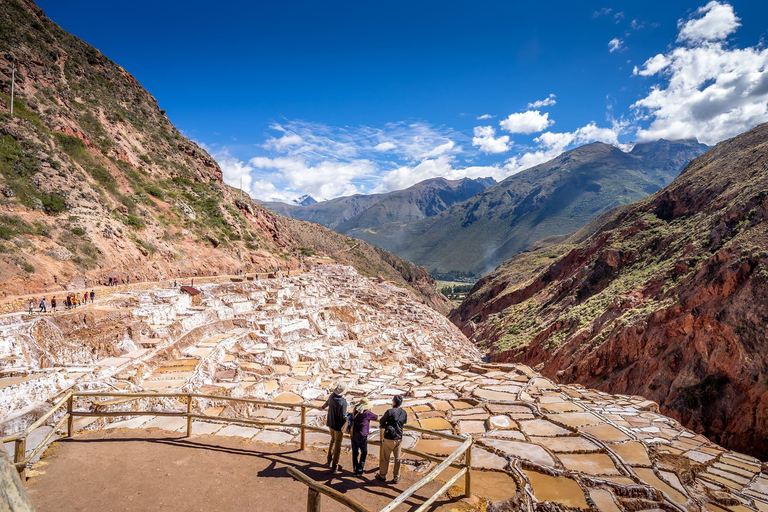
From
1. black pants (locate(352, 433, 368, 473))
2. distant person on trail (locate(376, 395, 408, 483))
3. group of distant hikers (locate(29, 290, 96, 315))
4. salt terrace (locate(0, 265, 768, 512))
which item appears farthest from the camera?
group of distant hikers (locate(29, 290, 96, 315))

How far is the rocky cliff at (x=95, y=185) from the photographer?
697 inches

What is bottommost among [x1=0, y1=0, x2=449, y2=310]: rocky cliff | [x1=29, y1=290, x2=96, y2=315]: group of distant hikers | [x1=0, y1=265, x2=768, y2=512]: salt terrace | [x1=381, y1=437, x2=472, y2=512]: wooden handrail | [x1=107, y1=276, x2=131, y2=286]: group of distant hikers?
[x1=0, y1=265, x2=768, y2=512]: salt terrace

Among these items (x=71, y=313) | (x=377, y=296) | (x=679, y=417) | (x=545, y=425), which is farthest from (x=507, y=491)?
(x=377, y=296)

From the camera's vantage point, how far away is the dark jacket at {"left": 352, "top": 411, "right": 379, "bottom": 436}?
15.7 ft

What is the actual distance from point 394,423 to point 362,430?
0.42 m

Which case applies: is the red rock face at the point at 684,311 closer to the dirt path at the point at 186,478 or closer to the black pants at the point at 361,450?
the black pants at the point at 361,450

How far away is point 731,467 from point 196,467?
869 centimetres

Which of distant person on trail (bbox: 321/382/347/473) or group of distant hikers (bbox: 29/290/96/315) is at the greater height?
→ group of distant hikers (bbox: 29/290/96/315)

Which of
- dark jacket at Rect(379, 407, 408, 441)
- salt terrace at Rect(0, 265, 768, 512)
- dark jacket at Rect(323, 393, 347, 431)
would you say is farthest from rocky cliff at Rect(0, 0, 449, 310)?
dark jacket at Rect(379, 407, 408, 441)

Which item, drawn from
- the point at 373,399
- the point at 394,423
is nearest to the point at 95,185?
the point at 373,399

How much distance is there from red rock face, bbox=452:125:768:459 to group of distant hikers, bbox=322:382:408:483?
1578 cm

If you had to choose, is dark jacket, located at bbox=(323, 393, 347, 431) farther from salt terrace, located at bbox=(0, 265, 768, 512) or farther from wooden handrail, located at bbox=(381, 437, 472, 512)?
wooden handrail, located at bbox=(381, 437, 472, 512)

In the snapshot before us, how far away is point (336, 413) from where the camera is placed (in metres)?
5.01

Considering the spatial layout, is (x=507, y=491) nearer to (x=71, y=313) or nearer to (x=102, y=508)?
(x=102, y=508)
